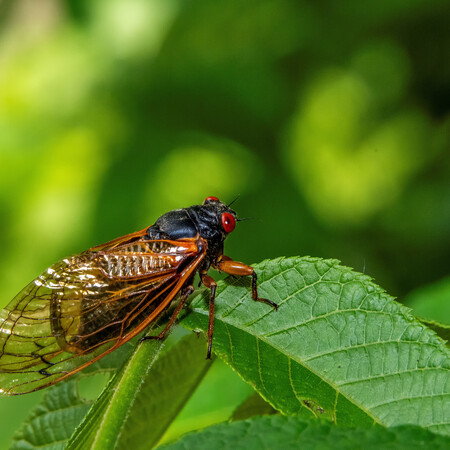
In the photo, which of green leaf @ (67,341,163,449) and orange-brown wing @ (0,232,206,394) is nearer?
green leaf @ (67,341,163,449)

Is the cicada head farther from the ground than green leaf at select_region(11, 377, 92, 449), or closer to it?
farther from the ground

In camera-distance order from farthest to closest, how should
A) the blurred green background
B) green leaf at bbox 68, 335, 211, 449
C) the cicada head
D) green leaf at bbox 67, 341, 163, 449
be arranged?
1. the blurred green background
2. the cicada head
3. green leaf at bbox 68, 335, 211, 449
4. green leaf at bbox 67, 341, 163, 449

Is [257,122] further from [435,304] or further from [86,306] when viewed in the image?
[86,306]

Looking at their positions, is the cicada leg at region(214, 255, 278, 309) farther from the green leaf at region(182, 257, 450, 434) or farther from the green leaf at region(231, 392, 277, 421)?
the green leaf at region(231, 392, 277, 421)

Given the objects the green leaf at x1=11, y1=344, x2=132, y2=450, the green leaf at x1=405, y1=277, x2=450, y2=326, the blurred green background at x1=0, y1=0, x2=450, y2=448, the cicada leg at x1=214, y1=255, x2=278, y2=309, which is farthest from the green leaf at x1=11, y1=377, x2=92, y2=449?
the blurred green background at x1=0, y1=0, x2=450, y2=448

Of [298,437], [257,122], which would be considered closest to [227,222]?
[298,437]

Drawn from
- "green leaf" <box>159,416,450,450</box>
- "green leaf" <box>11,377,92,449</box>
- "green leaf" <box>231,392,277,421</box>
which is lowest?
"green leaf" <box>159,416,450,450</box>

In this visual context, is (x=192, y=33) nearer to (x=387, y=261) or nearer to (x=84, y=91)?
(x=84, y=91)

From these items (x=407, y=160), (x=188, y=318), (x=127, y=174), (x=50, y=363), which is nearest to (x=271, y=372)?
(x=188, y=318)
